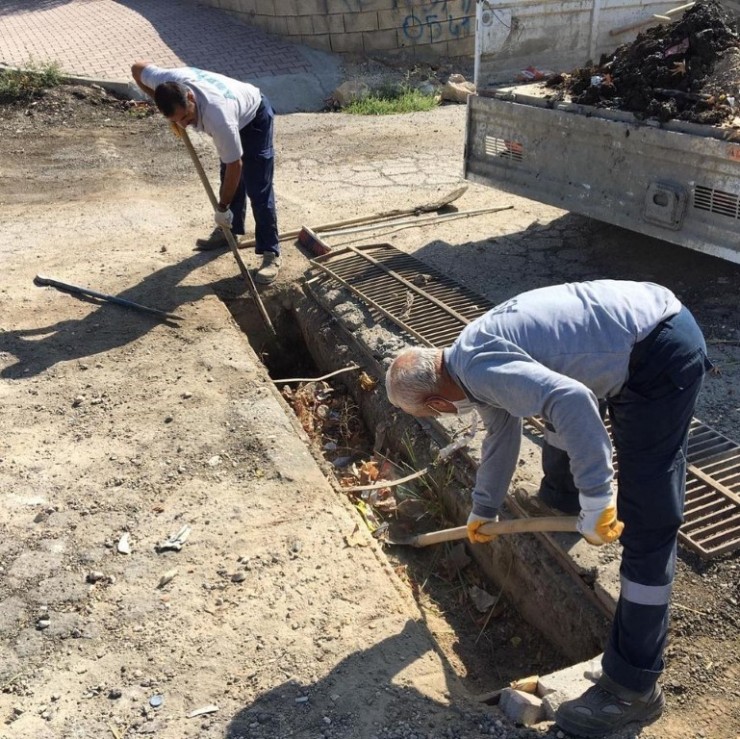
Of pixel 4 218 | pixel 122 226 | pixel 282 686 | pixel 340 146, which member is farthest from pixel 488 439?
pixel 340 146

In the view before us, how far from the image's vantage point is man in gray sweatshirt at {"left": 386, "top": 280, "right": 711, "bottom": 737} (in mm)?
2311

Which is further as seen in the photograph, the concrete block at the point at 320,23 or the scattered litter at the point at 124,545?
the concrete block at the point at 320,23

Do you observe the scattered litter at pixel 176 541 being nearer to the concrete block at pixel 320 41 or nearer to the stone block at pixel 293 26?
the concrete block at pixel 320 41

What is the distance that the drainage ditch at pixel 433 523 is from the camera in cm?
327

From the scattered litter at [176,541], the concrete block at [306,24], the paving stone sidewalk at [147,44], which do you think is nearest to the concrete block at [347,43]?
the paving stone sidewalk at [147,44]

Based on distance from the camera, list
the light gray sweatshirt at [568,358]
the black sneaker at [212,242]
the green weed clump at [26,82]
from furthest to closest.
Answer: the green weed clump at [26,82]
the black sneaker at [212,242]
the light gray sweatshirt at [568,358]

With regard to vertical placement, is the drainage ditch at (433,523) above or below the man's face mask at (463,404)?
below

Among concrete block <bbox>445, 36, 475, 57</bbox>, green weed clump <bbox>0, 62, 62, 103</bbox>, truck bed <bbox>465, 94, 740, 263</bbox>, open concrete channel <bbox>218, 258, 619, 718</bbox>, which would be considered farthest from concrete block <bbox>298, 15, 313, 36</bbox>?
open concrete channel <bbox>218, 258, 619, 718</bbox>

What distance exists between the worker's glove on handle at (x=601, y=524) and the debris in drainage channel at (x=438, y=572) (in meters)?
1.08

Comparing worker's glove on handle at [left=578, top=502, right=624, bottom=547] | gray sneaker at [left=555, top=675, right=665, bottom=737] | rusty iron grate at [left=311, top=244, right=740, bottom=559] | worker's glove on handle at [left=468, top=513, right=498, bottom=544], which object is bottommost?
gray sneaker at [left=555, top=675, right=665, bottom=737]

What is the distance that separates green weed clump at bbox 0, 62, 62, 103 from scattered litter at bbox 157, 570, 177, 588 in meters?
8.49

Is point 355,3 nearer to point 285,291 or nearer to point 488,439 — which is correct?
point 285,291

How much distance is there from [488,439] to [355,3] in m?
10.6

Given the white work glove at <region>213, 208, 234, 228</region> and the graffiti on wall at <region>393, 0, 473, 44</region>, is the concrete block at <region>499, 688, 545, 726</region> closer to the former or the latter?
the white work glove at <region>213, 208, 234, 228</region>
